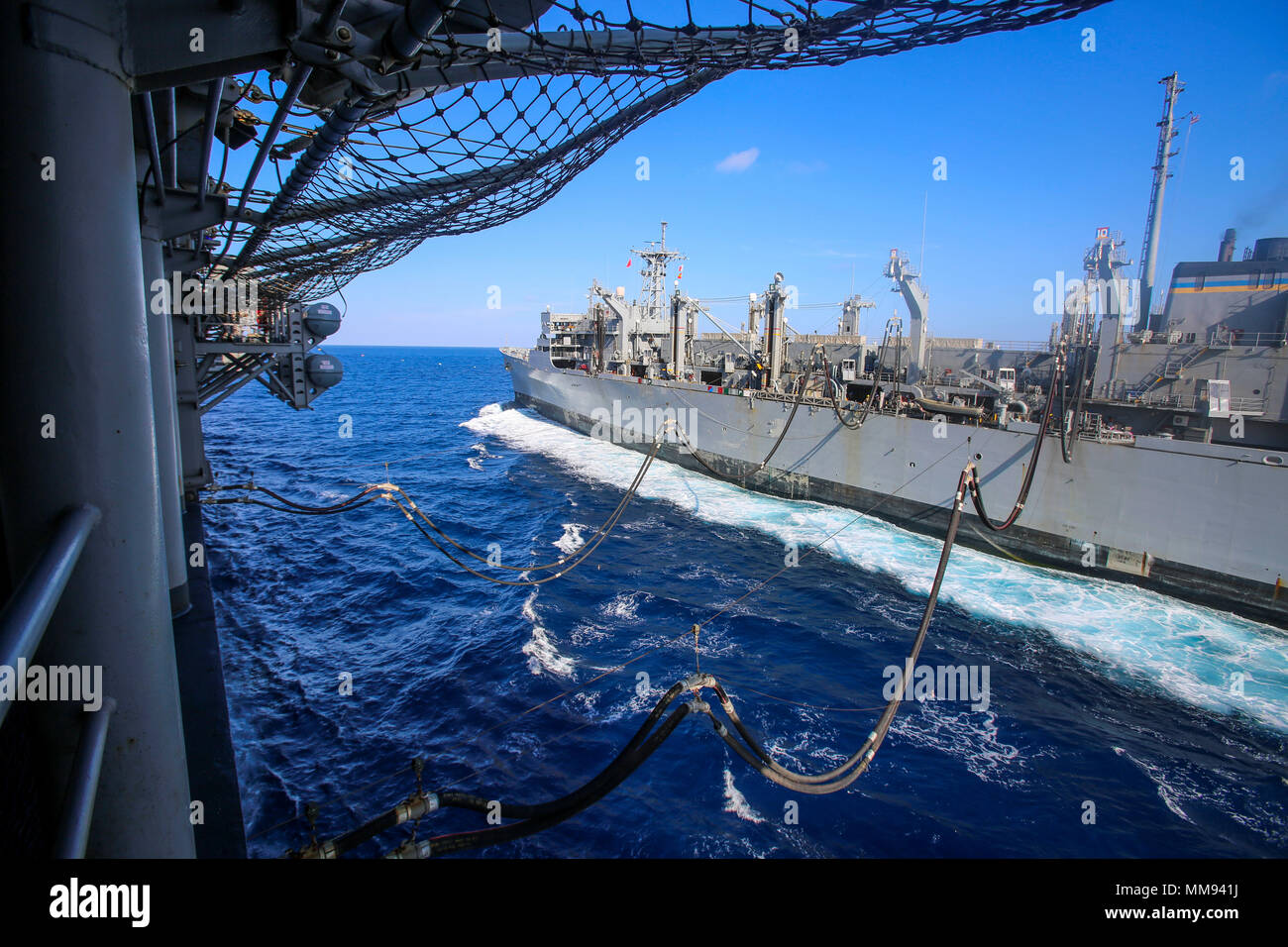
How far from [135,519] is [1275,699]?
18.1 m

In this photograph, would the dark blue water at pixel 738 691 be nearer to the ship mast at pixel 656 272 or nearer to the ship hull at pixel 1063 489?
the ship hull at pixel 1063 489

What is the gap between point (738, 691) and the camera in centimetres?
1131

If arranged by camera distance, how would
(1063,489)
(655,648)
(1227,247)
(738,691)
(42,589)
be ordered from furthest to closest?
1. (1227,247)
2. (1063,489)
3. (655,648)
4. (738,691)
5. (42,589)

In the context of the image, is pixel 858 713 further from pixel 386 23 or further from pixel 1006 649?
pixel 386 23

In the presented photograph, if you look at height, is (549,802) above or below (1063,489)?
above

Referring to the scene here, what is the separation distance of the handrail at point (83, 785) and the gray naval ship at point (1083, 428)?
65.0ft

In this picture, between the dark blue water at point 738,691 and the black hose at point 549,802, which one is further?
the dark blue water at point 738,691

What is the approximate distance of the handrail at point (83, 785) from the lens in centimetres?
156

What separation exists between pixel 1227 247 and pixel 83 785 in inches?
1340

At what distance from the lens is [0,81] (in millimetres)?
1611

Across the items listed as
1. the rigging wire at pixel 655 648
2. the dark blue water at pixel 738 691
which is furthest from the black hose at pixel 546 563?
the rigging wire at pixel 655 648

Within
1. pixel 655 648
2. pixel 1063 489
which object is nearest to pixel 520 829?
pixel 655 648

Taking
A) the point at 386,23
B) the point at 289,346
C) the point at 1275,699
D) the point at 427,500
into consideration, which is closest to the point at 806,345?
the point at 427,500

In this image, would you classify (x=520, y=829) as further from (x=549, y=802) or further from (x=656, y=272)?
(x=656, y=272)
